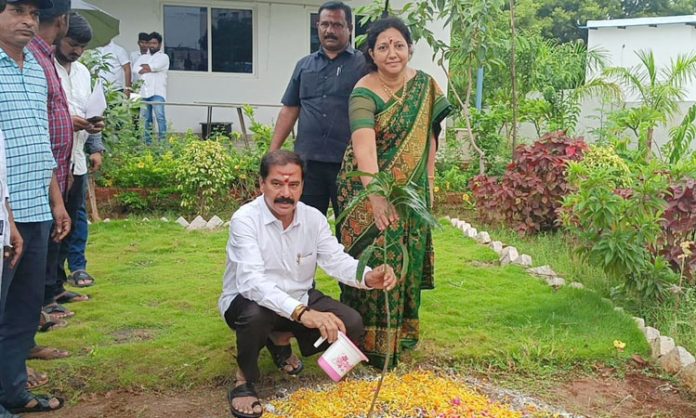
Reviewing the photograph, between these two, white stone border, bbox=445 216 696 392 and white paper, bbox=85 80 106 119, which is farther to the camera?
white paper, bbox=85 80 106 119

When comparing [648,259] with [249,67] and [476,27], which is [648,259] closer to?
[476,27]

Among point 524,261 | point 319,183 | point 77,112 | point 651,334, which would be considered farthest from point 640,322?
point 77,112

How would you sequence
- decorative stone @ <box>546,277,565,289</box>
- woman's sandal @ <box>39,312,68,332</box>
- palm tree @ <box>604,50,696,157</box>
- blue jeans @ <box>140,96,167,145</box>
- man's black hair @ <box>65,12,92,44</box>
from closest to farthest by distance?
woman's sandal @ <box>39,312,68,332</box>, man's black hair @ <box>65,12,92,44</box>, decorative stone @ <box>546,277,565,289</box>, palm tree @ <box>604,50,696,157</box>, blue jeans @ <box>140,96,167,145</box>

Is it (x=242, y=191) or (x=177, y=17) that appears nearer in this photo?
(x=242, y=191)

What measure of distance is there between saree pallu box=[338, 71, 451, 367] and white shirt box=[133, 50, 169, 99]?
23.9 ft

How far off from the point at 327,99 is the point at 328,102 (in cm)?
2

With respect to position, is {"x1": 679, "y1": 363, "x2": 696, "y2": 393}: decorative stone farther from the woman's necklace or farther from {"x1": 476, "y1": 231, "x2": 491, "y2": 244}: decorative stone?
{"x1": 476, "y1": 231, "x2": 491, "y2": 244}: decorative stone

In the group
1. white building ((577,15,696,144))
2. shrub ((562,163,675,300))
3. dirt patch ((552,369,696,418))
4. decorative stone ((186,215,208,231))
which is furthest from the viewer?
white building ((577,15,696,144))

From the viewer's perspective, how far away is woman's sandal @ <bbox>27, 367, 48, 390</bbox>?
3.54 metres

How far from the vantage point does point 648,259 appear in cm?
479

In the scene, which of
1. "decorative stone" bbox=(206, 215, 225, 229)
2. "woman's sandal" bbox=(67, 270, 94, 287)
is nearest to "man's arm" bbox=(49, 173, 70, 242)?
"woman's sandal" bbox=(67, 270, 94, 287)

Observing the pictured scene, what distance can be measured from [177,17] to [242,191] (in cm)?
518

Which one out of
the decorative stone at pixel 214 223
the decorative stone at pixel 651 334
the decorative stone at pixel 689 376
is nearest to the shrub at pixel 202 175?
the decorative stone at pixel 214 223

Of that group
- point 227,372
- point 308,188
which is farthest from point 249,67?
point 227,372
